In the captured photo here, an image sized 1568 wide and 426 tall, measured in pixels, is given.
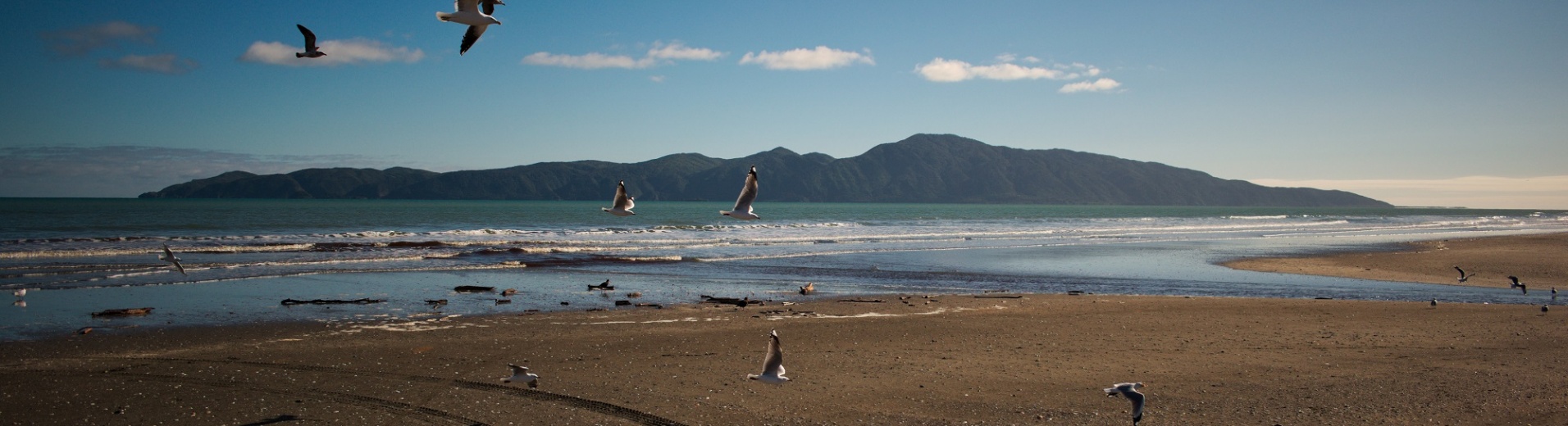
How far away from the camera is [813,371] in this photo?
8906 mm

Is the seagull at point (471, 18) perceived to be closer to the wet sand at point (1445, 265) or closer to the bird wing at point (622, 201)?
the bird wing at point (622, 201)

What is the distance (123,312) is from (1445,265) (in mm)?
32631

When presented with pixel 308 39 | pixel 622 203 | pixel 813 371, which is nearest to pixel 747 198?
pixel 813 371

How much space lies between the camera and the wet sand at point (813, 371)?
7258 mm

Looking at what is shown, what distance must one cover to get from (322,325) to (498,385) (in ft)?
17.7

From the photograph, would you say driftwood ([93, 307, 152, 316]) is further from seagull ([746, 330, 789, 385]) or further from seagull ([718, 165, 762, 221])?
seagull ([746, 330, 789, 385])

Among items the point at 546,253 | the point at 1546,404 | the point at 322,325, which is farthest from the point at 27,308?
the point at 1546,404

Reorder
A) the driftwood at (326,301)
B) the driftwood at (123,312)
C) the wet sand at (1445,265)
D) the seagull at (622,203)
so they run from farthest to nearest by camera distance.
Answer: the wet sand at (1445,265) < the driftwood at (326,301) < the driftwood at (123,312) < the seagull at (622,203)

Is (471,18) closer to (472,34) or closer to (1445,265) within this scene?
(472,34)

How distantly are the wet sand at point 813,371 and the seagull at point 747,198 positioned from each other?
158cm

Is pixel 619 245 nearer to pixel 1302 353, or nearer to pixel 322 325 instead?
pixel 322 325

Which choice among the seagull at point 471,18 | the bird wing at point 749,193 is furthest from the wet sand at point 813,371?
the seagull at point 471,18

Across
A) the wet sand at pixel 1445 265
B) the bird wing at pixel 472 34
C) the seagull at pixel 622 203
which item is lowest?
the wet sand at pixel 1445 265

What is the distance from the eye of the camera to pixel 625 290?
1753cm
